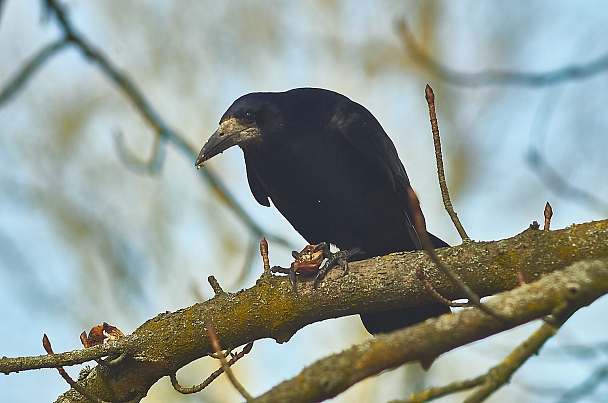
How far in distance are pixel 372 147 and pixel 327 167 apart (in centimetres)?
29

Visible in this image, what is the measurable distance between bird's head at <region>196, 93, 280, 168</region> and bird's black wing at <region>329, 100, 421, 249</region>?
15.4 inches

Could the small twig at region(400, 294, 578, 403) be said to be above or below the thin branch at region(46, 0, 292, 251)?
below

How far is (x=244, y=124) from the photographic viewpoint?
481 centimetres

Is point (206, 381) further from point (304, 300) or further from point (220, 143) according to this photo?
point (220, 143)

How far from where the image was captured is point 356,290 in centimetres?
330

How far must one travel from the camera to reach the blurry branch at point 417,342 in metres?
2.01

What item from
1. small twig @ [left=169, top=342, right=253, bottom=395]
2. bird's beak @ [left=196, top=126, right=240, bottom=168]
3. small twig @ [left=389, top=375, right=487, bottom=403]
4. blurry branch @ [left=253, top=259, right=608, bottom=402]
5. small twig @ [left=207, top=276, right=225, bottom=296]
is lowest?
small twig @ [left=389, top=375, right=487, bottom=403]

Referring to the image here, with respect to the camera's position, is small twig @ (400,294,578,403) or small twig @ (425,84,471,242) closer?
small twig @ (400,294,578,403)

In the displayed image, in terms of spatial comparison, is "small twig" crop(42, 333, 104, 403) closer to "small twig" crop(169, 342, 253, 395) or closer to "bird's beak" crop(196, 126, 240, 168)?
"small twig" crop(169, 342, 253, 395)

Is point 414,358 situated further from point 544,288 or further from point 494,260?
point 494,260

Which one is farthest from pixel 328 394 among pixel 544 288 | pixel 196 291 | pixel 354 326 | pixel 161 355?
pixel 354 326

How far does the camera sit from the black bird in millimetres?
4586

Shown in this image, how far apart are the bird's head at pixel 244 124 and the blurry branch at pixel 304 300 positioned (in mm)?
1450

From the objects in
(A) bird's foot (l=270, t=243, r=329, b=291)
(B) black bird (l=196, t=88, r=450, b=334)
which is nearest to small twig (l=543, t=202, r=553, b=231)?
(A) bird's foot (l=270, t=243, r=329, b=291)
